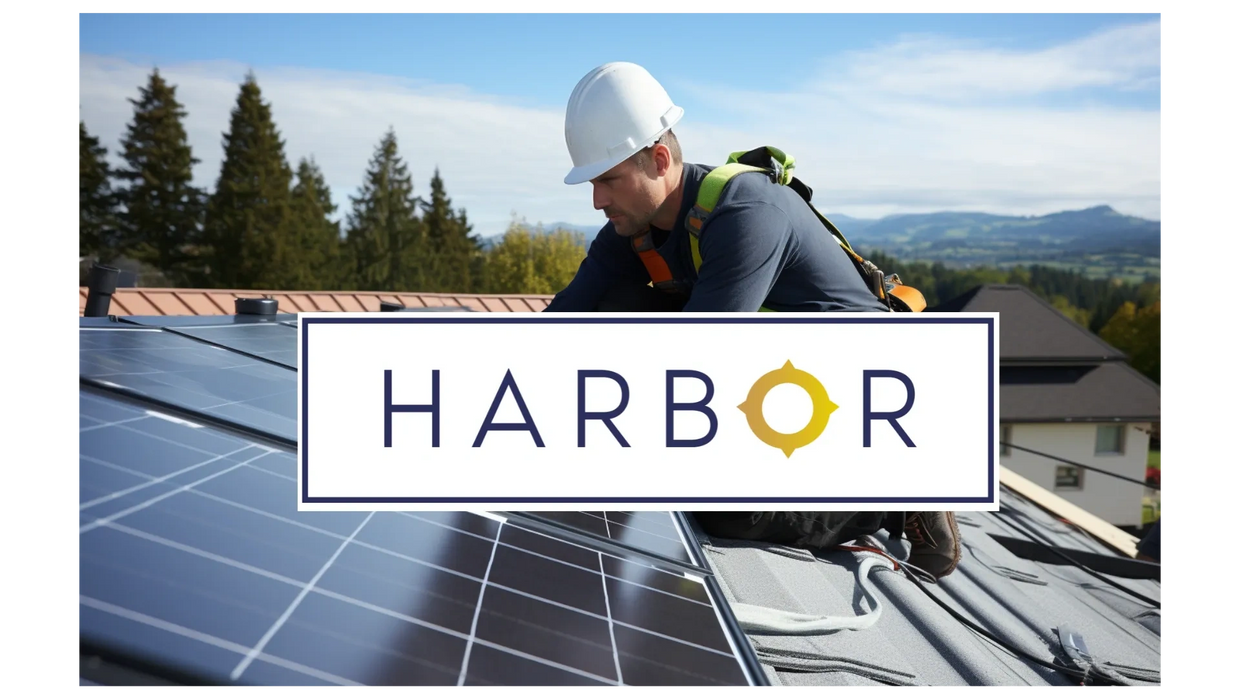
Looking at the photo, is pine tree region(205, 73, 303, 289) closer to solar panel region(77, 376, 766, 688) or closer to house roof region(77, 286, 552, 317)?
house roof region(77, 286, 552, 317)

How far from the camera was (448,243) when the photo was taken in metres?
71.1

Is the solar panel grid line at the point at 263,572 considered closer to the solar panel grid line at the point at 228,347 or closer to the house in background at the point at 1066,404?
the solar panel grid line at the point at 228,347

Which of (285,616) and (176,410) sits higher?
(176,410)

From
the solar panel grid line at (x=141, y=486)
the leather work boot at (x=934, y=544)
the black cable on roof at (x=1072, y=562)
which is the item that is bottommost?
the black cable on roof at (x=1072, y=562)

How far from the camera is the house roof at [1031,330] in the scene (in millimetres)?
42906

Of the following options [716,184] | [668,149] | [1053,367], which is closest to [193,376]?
[668,149]

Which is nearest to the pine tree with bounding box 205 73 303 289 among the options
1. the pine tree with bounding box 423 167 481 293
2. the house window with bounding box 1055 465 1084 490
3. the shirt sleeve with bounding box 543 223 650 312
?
the pine tree with bounding box 423 167 481 293

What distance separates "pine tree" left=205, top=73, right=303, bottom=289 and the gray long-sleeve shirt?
177 feet

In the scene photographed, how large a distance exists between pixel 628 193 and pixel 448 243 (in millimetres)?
68724

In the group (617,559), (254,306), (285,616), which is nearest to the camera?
(285,616)

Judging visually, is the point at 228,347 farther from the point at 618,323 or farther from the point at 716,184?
the point at 716,184

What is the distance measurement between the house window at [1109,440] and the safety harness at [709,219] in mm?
45870

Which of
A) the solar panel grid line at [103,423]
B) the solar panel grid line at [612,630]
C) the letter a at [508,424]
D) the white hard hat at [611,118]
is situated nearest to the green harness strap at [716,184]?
the white hard hat at [611,118]

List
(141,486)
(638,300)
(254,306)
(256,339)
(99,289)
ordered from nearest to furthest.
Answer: (141,486) < (638,300) < (256,339) < (99,289) < (254,306)
